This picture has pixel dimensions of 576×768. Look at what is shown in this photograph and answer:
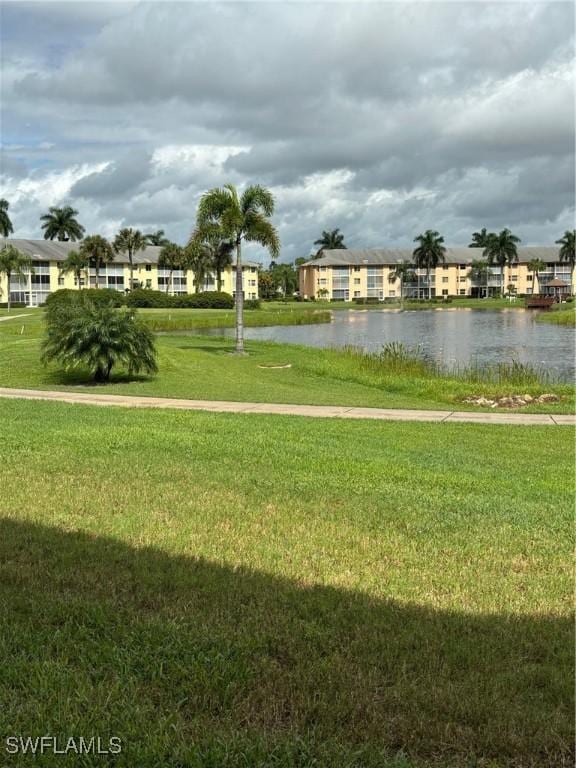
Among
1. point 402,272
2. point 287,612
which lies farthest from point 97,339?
point 402,272

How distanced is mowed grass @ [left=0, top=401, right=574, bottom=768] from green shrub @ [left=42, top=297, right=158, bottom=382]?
1205cm

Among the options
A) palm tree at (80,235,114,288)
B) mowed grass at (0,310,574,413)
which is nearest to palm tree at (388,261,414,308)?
palm tree at (80,235,114,288)

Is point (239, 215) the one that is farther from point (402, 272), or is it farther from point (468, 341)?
point (402, 272)

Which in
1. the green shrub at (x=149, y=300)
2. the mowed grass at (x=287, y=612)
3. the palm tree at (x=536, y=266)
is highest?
the palm tree at (x=536, y=266)

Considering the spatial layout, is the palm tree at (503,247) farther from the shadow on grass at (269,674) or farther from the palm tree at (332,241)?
the shadow on grass at (269,674)

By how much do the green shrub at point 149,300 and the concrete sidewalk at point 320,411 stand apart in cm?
7347

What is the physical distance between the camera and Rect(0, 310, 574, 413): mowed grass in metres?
18.7

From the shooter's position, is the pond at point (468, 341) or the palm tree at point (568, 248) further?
the palm tree at point (568, 248)

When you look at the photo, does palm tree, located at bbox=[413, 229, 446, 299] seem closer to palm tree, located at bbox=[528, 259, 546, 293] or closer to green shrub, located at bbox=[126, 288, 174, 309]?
palm tree, located at bbox=[528, 259, 546, 293]

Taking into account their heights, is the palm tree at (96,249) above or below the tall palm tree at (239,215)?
above

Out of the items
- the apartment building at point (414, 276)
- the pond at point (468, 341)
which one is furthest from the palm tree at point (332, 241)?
the pond at point (468, 341)

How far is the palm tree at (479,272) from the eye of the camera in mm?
150125

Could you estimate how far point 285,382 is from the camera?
24.6 metres

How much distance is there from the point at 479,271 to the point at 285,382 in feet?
441
